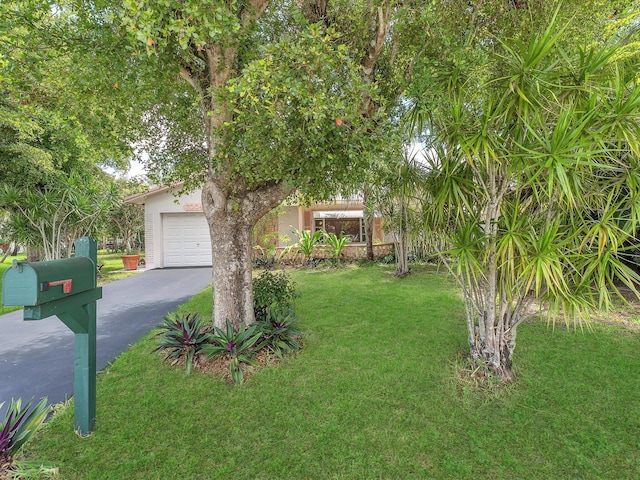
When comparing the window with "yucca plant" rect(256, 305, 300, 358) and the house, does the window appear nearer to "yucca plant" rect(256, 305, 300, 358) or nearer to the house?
the house

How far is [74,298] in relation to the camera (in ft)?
9.56

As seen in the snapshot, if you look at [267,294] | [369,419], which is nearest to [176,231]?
[267,294]

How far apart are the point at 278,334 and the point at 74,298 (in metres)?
3.12

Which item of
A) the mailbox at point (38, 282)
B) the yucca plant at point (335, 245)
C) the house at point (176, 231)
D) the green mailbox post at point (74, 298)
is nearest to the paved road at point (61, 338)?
the green mailbox post at point (74, 298)

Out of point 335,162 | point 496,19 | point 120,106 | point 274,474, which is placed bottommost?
point 274,474

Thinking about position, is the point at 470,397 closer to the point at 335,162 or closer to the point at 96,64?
the point at 335,162

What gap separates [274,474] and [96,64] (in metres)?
4.88

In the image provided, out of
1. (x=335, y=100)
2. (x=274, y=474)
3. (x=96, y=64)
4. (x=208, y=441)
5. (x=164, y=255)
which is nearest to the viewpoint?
(x=274, y=474)

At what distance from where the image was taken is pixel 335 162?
14.1ft

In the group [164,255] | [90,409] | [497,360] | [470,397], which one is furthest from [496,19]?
[164,255]

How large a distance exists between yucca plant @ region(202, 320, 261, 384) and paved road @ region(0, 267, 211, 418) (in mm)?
1777

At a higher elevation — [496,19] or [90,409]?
[496,19]

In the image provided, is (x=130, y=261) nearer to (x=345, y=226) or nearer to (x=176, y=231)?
(x=176, y=231)

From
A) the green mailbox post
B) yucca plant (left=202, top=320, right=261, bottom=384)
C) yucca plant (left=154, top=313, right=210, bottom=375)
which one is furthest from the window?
the green mailbox post
